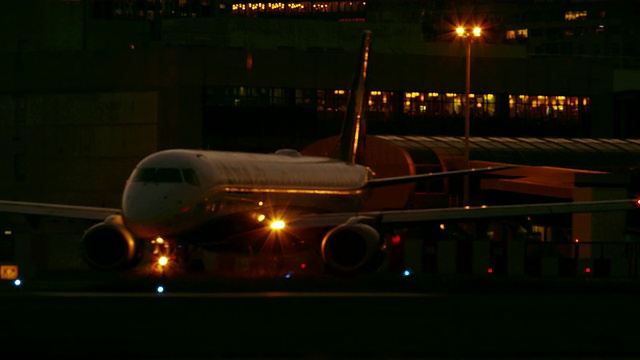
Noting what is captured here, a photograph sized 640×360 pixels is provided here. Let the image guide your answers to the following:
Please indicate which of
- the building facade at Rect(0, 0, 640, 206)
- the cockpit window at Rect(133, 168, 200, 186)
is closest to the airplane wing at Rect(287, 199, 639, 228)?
the cockpit window at Rect(133, 168, 200, 186)

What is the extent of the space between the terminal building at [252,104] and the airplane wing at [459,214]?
2519 centimetres

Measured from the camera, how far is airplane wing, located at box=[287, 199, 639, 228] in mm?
40531

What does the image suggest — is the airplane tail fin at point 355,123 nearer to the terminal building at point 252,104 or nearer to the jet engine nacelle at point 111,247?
the jet engine nacelle at point 111,247

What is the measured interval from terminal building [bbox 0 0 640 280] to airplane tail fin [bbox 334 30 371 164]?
15.2 meters

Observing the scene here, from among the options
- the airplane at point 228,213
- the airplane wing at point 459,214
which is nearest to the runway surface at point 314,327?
the airplane at point 228,213

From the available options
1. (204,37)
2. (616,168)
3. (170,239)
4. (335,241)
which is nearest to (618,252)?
(335,241)

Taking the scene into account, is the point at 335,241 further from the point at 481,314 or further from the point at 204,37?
the point at 204,37

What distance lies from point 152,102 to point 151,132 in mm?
2092

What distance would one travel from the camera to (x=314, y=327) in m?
17.3

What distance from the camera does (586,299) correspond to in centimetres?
2177

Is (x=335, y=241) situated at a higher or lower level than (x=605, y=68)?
lower

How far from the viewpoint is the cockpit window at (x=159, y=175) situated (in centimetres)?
3769

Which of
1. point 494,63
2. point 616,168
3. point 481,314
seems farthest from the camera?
point 494,63

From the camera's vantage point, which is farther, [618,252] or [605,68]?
[605,68]
